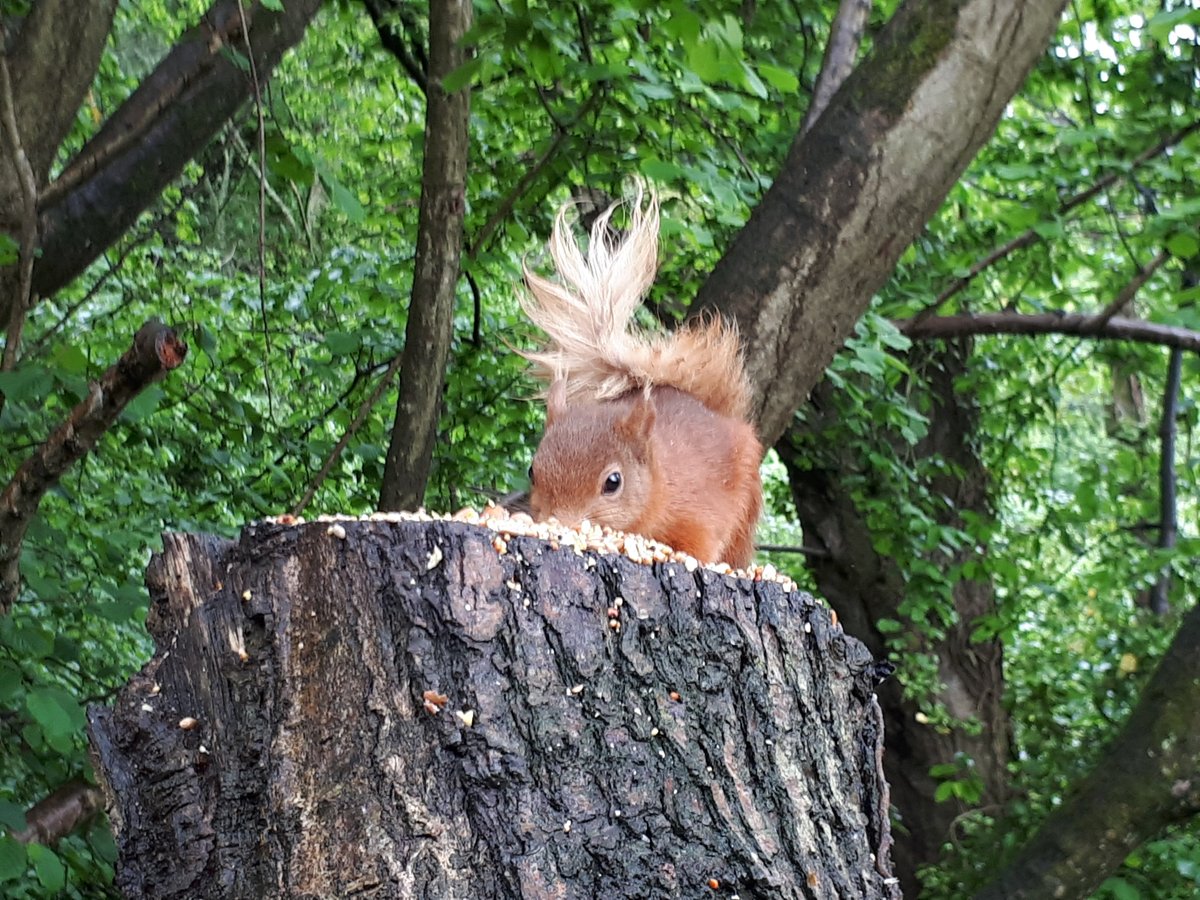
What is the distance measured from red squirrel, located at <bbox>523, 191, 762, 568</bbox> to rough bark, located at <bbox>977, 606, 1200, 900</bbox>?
5.12ft

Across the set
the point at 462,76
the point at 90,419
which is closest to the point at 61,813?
the point at 90,419

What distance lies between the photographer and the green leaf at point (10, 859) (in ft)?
8.21

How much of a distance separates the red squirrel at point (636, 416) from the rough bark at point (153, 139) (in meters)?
1.05

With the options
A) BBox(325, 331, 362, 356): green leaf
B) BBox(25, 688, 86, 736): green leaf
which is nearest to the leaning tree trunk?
BBox(25, 688, 86, 736): green leaf

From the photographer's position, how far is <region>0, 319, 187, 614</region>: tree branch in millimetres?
1896

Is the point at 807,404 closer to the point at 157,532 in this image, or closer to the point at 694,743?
the point at 157,532

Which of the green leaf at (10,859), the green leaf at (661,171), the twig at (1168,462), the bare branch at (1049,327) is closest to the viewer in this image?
the green leaf at (10,859)

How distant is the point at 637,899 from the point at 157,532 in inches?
122

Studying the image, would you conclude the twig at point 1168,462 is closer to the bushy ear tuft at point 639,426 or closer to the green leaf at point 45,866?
the bushy ear tuft at point 639,426

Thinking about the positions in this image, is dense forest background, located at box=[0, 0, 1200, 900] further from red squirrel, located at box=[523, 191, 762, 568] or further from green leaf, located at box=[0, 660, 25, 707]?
red squirrel, located at box=[523, 191, 762, 568]

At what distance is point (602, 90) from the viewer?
3.51 meters

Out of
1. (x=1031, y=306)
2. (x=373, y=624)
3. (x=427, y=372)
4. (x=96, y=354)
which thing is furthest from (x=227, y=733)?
(x=1031, y=306)

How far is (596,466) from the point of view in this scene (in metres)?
3.07

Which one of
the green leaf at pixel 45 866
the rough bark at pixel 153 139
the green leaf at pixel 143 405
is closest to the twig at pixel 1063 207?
the rough bark at pixel 153 139
